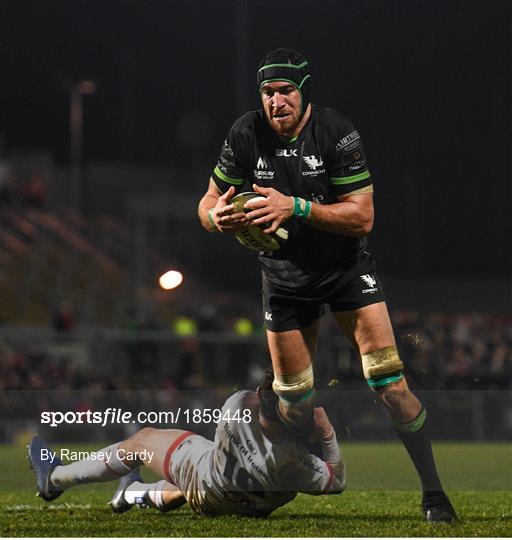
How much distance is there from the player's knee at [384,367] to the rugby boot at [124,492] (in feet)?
5.21

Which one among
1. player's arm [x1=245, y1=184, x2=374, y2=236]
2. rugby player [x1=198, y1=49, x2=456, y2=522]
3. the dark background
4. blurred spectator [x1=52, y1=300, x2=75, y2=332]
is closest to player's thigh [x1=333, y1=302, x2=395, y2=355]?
rugby player [x1=198, y1=49, x2=456, y2=522]

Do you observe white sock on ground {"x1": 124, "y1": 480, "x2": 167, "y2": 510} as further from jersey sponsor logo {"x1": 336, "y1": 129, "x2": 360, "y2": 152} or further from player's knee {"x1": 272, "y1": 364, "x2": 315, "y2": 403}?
jersey sponsor logo {"x1": 336, "y1": 129, "x2": 360, "y2": 152}

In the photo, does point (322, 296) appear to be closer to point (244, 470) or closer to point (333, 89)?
point (244, 470)

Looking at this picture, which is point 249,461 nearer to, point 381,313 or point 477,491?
point 381,313

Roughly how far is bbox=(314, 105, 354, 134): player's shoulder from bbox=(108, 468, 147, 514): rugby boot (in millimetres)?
2360

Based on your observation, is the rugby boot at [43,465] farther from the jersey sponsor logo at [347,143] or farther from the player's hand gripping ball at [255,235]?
the jersey sponsor logo at [347,143]

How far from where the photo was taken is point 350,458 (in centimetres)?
743

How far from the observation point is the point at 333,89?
1070cm

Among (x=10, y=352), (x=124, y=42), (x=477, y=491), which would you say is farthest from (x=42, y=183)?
(x=477, y=491)

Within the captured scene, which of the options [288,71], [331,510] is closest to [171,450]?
[331,510]

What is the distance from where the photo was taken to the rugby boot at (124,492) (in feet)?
23.8

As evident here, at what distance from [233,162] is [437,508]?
7.34 feet

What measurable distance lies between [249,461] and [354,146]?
1897 millimetres

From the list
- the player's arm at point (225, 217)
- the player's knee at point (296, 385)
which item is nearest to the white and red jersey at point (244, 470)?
the player's knee at point (296, 385)
